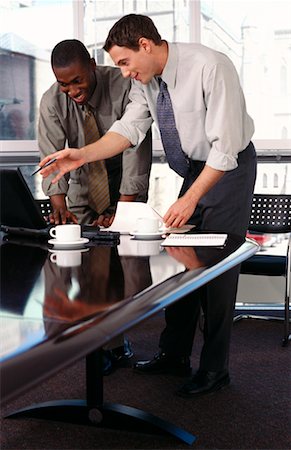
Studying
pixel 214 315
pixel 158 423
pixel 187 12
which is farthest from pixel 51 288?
pixel 187 12

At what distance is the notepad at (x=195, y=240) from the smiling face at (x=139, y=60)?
63 cm

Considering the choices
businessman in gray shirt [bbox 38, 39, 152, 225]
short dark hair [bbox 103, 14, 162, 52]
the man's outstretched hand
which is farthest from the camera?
businessman in gray shirt [bbox 38, 39, 152, 225]

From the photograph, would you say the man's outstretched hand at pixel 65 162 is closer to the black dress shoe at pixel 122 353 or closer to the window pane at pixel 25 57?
the black dress shoe at pixel 122 353

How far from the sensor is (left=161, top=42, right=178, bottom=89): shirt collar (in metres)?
2.61

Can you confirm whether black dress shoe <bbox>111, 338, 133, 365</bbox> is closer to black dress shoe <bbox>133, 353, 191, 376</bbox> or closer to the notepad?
black dress shoe <bbox>133, 353, 191, 376</bbox>

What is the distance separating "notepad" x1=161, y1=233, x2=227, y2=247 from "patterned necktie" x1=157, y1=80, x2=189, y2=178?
1.69 ft

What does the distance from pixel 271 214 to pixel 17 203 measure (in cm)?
176

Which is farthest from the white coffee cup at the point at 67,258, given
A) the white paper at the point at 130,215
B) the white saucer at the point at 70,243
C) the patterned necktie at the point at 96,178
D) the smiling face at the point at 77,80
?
the patterned necktie at the point at 96,178

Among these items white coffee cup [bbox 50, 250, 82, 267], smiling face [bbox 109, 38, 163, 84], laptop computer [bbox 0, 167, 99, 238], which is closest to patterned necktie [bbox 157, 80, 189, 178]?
smiling face [bbox 109, 38, 163, 84]

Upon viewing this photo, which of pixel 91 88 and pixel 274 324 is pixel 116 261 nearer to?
pixel 91 88

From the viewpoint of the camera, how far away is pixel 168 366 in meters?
3.06

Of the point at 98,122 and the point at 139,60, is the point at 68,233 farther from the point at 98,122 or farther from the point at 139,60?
the point at 98,122

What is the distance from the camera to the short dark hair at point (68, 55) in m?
2.77

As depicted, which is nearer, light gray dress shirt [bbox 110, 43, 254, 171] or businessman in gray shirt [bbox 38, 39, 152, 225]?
light gray dress shirt [bbox 110, 43, 254, 171]
